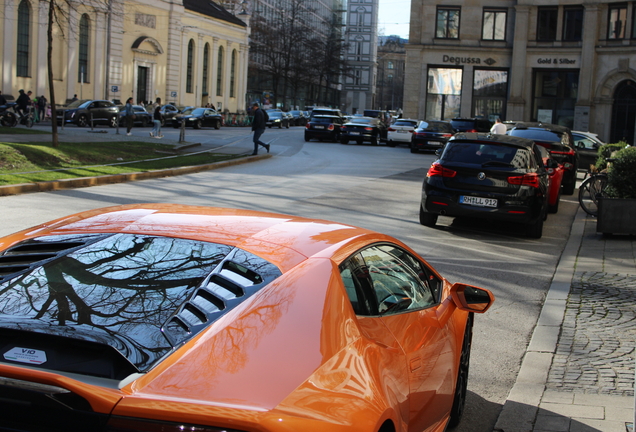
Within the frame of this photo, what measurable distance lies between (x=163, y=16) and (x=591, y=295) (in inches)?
2333

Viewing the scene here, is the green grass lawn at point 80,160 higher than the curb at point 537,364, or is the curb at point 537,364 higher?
the green grass lawn at point 80,160

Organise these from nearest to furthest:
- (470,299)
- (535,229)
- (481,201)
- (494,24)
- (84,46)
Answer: (470,299)
(481,201)
(535,229)
(494,24)
(84,46)

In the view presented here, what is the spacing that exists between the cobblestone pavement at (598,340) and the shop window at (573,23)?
45865 millimetres

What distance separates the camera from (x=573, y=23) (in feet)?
167

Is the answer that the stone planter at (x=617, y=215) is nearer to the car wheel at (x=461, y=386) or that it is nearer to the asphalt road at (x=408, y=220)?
the asphalt road at (x=408, y=220)

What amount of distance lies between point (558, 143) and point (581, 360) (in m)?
15.1

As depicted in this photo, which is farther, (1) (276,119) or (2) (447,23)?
(1) (276,119)

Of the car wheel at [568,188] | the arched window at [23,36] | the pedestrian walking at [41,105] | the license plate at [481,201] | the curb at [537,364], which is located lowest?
the curb at [537,364]

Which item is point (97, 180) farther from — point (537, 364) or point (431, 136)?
point (431, 136)

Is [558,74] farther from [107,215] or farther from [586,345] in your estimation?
[107,215]

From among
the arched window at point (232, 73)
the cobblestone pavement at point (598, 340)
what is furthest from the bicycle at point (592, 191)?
the arched window at point (232, 73)

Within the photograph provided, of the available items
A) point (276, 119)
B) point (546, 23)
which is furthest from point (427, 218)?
point (276, 119)

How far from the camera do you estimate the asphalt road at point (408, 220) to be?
6.31m

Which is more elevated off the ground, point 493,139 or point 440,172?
point 493,139
